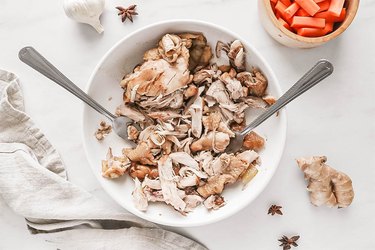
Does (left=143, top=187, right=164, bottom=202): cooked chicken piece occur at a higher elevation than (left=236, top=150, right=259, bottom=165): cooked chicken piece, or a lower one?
lower

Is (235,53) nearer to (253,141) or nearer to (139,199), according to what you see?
(253,141)

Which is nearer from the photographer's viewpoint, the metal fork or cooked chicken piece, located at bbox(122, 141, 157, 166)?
the metal fork

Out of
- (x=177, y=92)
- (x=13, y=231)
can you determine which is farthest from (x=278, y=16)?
(x=13, y=231)

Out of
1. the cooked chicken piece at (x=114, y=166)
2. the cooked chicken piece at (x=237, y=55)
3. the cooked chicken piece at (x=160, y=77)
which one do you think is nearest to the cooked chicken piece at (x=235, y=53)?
the cooked chicken piece at (x=237, y=55)

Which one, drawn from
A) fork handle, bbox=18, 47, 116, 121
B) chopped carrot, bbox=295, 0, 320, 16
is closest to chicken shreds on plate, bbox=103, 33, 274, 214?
fork handle, bbox=18, 47, 116, 121

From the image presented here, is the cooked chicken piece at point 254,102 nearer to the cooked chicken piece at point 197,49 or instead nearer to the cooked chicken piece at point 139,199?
the cooked chicken piece at point 197,49

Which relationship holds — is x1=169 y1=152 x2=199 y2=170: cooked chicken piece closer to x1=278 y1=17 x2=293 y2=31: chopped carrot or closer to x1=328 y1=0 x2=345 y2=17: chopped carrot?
x1=278 y1=17 x2=293 y2=31: chopped carrot

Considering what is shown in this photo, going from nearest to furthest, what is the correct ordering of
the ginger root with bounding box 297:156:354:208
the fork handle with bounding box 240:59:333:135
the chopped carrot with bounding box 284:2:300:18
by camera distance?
1. the fork handle with bounding box 240:59:333:135
2. the chopped carrot with bounding box 284:2:300:18
3. the ginger root with bounding box 297:156:354:208
